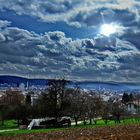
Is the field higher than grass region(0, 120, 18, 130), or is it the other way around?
the field

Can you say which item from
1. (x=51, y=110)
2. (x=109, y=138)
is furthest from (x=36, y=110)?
(x=109, y=138)

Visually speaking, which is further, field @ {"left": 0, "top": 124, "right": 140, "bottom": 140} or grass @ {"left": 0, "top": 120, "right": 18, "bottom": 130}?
grass @ {"left": 0, "top": 120, "right": 18, "bottom": 130}

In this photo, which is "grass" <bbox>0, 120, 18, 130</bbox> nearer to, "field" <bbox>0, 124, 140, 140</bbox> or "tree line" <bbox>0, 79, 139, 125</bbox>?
"tree line" <bbox>0, 79, 139, 125</bbox>

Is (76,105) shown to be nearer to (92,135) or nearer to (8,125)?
(8,125)

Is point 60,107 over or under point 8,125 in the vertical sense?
over

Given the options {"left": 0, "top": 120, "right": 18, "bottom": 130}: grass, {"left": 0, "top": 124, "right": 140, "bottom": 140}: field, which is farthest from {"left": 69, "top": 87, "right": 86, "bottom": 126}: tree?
{"left": 0, "top": 124, "right": 140, "bottom": 140}: field

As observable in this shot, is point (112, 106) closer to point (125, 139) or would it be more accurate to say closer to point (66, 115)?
point (66, 115)

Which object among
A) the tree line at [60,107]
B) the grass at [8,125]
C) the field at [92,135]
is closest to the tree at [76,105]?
the tree line at [60,107]

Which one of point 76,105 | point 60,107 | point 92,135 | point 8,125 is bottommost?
point 8,125

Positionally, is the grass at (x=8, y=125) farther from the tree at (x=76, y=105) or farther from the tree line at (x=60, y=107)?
the tree at (x=76, y=105)

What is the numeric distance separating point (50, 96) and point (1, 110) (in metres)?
28.6

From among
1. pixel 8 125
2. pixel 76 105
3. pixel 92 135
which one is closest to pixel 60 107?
pixel 76 105

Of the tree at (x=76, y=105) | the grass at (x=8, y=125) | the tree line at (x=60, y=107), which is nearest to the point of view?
the tree line at (x=60, y=107)

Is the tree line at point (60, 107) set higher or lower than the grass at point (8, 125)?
higher
